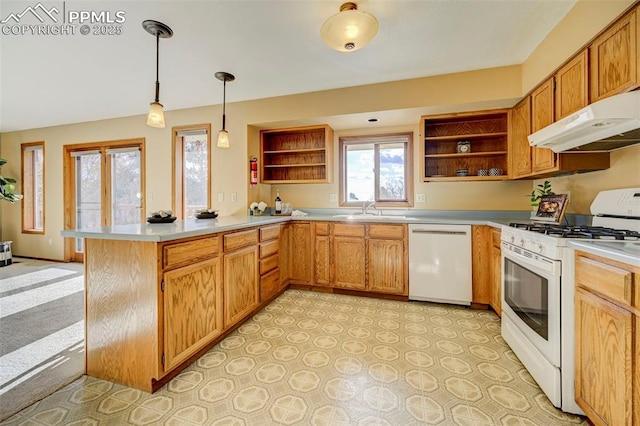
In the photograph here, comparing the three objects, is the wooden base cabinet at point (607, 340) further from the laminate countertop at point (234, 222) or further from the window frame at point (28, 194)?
the window frame at point (28, 194)

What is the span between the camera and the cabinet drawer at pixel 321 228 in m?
3.25

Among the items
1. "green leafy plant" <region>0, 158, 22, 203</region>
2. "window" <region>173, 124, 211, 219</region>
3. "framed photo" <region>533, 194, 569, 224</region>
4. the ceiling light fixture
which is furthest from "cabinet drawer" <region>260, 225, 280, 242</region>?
"green leafy plant" <region>0, 158, 22, 203</region>

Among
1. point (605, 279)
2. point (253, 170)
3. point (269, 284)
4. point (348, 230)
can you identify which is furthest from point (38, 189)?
point (605, 279)

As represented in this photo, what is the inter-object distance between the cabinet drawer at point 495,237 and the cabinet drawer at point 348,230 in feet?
4.17

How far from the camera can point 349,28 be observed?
69.5 inches

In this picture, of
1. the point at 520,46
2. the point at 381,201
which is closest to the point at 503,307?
the point at 381,201

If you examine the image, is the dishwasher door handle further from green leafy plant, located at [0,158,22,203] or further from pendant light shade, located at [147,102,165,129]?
green leafy plant, located at [0,158,22,203]

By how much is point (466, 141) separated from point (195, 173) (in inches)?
144

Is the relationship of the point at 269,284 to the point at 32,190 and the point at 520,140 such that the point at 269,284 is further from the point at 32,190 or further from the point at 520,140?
the point at 32,190

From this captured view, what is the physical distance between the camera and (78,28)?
209 cm

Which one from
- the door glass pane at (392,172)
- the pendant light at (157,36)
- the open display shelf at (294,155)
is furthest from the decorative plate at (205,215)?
the door glass pane at (392,172)

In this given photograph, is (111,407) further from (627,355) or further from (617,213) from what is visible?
(617,213)
